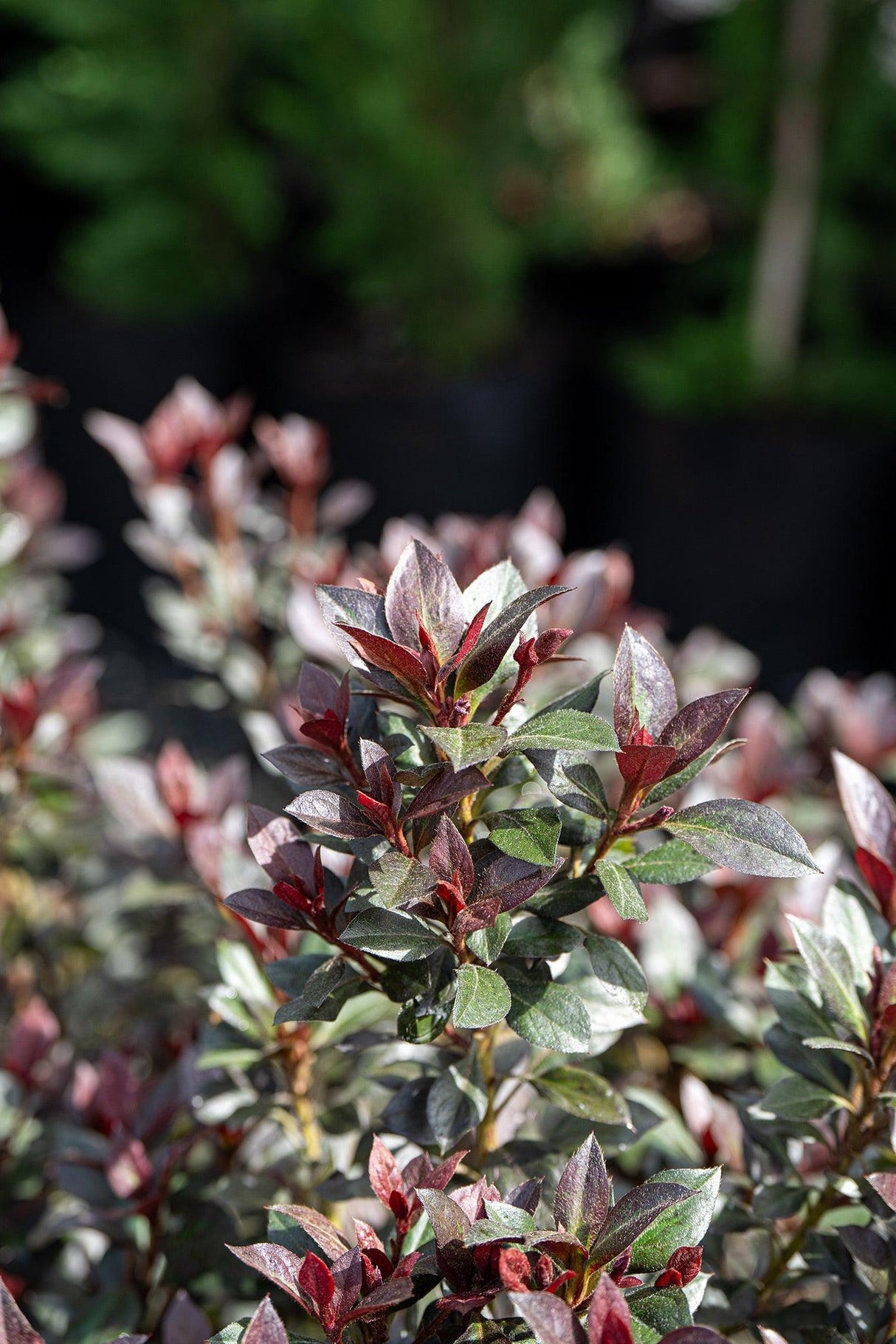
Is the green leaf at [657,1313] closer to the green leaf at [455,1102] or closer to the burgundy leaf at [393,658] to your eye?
the green leaf at [455,1102]

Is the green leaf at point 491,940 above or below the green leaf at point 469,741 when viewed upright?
below

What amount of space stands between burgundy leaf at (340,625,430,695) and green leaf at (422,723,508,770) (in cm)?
4

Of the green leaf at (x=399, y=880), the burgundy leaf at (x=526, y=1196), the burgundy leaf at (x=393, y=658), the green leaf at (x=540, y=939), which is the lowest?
the burgundy leaf at (x=526, y=1196)

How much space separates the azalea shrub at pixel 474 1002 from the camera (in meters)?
0.73

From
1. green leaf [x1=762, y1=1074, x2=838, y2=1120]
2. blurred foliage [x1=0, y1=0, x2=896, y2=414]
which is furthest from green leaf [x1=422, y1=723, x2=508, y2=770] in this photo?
blurred foliage [x1=0, y1=0, x2=896, y2=414]

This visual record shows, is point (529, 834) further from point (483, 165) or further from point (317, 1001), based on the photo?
point (483, 165)

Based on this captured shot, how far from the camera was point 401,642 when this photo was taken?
2.51 feet

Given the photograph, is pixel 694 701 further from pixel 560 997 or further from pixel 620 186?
pixel 620 186

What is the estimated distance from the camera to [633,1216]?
710 millimetres

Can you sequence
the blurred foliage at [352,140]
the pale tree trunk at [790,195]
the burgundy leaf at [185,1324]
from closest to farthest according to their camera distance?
the burgundy leaf at [185,1324] → the pale tree trunk at [790,195] → the blurred foliage at [352,140]

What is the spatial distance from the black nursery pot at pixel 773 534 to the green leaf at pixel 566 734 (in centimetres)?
243

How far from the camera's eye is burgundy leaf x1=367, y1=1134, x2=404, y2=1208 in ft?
2.53

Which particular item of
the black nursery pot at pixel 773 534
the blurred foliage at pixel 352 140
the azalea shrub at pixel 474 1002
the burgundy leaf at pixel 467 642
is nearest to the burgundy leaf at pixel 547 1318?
the azalea shrub at pixel 474 1002

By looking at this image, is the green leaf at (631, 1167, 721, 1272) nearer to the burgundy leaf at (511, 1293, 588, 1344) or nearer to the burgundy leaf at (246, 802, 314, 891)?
the burgundy leaf at (511, 1293, 588, 1344)
